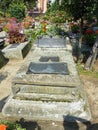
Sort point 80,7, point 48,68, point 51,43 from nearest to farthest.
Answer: point 48,68, point 51,43, point 80,7

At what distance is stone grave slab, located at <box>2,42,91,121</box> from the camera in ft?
16.1

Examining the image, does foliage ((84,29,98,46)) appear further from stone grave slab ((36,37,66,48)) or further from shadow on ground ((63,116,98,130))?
shadow on ground ((63,116,98,130))

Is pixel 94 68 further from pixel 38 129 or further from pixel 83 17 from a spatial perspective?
pixel 38 129

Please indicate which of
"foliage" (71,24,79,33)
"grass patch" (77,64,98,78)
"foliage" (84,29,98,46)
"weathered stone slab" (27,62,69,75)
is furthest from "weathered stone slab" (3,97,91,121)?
"foliage" (71,24,79,33)

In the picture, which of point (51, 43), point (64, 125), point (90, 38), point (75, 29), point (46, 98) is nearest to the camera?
point (64, 125)

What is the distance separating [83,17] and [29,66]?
3.91 metres

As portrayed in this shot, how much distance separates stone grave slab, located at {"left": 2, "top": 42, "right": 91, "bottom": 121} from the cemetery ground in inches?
6.1

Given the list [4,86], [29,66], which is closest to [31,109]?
[29,66]

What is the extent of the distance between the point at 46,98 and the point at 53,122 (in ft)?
1.99

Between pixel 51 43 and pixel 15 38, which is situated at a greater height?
pixel 51 43

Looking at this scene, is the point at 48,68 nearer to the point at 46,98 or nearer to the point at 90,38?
the point at 46,98

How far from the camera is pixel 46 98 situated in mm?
5156

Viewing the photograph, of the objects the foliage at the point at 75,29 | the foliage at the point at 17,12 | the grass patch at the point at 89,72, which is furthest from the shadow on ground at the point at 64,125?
the foliage at the point at 17,12

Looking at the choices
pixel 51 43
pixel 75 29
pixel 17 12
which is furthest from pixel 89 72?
pixel 17 12
